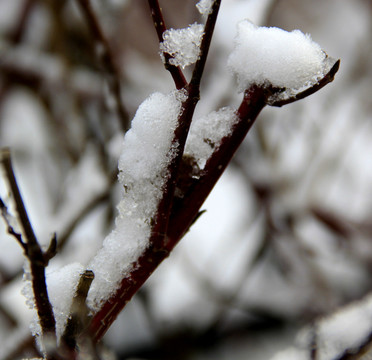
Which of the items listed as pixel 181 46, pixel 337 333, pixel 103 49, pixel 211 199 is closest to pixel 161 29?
pixel 181 46

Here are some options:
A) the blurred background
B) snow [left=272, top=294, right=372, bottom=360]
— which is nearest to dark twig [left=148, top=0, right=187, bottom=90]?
snow [left=272, top=294, right=372, bottom=360]

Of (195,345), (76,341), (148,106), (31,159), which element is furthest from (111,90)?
(31,159)

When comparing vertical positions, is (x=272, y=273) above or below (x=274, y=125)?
below

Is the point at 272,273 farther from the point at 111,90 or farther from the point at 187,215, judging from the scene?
the point at 187,215

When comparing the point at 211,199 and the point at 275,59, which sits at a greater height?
the point at 211,199

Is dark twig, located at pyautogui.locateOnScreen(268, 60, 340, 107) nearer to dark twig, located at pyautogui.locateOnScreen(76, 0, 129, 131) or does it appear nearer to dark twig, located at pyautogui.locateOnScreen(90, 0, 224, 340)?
dark twig, located at pyautogui.locateOnScreen(90, 0, 224, 340)

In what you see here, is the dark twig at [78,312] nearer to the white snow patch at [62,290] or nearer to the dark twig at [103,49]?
the white snow patch at [62,290]

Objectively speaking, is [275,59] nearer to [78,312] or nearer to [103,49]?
[78,312]
